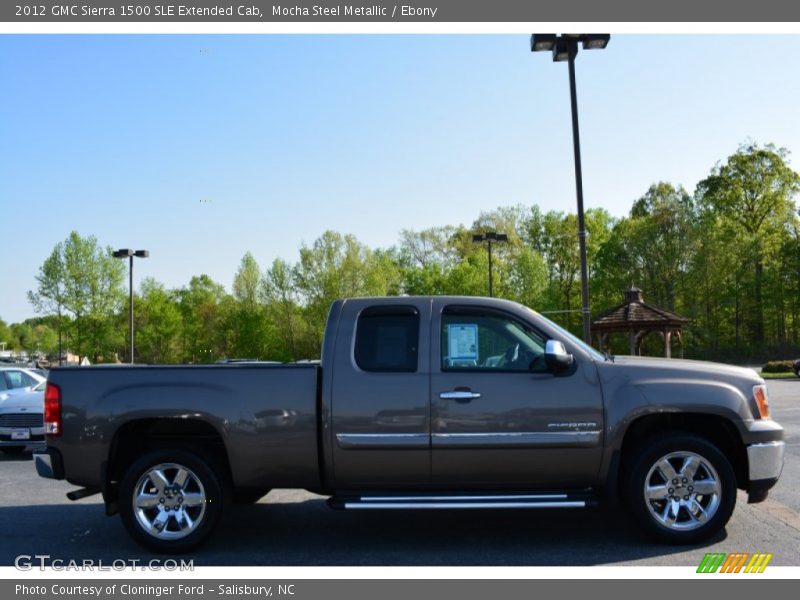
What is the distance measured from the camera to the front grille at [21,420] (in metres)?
12.7

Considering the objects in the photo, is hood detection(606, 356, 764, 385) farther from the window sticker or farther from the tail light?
the tail light

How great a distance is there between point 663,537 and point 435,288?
186 feet

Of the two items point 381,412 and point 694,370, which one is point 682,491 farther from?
point 381,412

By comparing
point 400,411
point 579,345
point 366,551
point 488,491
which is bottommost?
point 366,551

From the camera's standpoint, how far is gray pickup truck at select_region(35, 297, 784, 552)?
6.04 meters

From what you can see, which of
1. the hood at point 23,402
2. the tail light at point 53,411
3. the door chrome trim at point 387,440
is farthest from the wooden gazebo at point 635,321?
the tail light at point 53,411

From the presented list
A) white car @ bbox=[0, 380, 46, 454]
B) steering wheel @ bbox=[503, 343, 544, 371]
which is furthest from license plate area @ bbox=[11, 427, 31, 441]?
steering wheel @ bbox=[503, 343, 544, 371]

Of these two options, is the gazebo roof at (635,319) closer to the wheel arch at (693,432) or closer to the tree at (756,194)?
the wheel arch at (693,432)

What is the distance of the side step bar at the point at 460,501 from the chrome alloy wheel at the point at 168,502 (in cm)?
117

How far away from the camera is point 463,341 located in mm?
6320

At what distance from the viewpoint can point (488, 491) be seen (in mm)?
6172

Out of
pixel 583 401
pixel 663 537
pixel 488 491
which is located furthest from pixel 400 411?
pixel 663 537

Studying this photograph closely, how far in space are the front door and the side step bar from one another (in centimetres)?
14

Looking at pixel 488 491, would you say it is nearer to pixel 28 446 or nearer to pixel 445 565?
pixel 445 565
